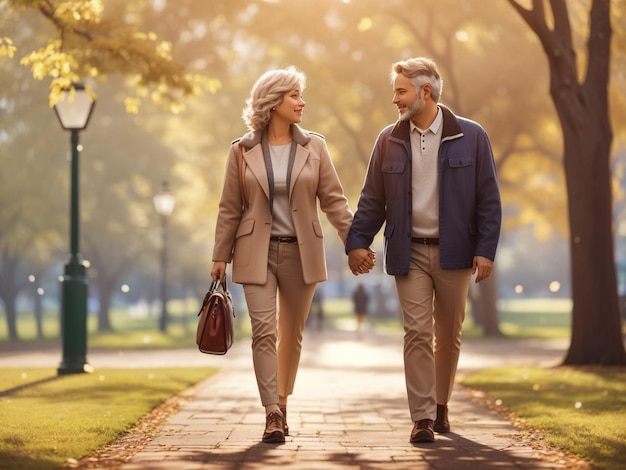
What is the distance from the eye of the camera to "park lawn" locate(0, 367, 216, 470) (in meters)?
6.25

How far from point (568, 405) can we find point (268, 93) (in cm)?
403

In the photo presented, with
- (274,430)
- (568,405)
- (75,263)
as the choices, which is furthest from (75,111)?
(274,430)

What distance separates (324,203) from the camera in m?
7.02

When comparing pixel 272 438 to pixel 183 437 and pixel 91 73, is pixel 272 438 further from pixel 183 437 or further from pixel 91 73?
pixel 91 73

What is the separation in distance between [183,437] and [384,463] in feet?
5.50

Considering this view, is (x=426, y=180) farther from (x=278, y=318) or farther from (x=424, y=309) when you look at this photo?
(x=278, y=318)

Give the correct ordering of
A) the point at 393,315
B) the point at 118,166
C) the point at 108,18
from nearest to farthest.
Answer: the point at 108,18 → the point at 118,166 → the point at 393,315

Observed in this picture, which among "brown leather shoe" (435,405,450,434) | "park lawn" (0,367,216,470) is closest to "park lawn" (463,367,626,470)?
"brown leather shoe" (435,405,450,434)

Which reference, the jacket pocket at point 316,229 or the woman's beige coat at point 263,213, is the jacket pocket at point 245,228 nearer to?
the woman's beige coat at point 263,213

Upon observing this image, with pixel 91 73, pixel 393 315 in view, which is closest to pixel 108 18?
pixel 91 73

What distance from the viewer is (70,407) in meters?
8.77

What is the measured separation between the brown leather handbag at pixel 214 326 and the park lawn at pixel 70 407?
842 mm

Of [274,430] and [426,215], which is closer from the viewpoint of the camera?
[274,430]

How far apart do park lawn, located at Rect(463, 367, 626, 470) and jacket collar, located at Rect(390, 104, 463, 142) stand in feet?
6.25
